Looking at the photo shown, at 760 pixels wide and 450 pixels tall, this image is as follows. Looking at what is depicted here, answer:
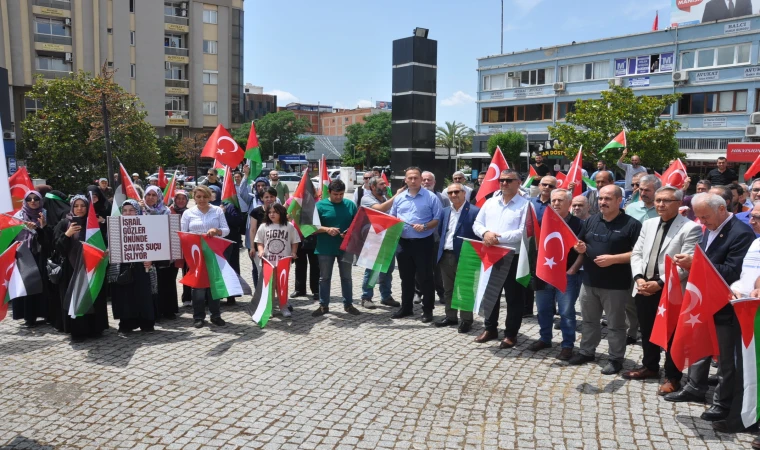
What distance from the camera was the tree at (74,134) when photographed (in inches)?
966

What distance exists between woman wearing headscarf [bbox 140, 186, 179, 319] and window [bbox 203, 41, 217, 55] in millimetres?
57180

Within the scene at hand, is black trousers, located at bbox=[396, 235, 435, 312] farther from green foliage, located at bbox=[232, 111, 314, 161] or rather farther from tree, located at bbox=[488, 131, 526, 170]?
green foliage, located at bbox=[232, 111, 314, 161]

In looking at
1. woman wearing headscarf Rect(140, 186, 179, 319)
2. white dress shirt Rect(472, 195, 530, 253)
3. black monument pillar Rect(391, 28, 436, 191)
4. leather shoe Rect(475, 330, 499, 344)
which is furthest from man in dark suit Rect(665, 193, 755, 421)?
black monument pillar Rect(391, 28, 436, 191)

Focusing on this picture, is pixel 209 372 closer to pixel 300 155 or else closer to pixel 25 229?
pixel 25 229

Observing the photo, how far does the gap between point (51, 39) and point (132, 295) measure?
5161 cm

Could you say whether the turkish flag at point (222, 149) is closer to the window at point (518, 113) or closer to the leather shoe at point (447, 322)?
the leather shoe at point (447, 322)

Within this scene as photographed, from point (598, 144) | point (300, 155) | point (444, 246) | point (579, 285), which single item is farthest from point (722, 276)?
point (300, 155)

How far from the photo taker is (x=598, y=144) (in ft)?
116

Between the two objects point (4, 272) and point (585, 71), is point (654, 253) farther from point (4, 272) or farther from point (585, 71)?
point (585, 71)

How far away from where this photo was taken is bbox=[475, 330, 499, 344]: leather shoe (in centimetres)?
733

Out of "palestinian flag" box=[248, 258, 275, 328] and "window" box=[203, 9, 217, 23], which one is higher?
"window" box=[203, 9, 217, 23]

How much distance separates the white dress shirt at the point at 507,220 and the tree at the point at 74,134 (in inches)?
805

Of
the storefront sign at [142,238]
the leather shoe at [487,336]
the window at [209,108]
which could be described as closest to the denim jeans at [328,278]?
the storefront sign at [142,238]

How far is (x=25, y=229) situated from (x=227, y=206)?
8.72ft
